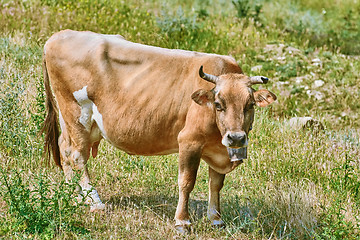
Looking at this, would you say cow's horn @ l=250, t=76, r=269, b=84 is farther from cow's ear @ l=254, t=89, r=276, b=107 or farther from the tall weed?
the tall weed

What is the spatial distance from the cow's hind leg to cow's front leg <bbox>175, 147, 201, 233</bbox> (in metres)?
1.04

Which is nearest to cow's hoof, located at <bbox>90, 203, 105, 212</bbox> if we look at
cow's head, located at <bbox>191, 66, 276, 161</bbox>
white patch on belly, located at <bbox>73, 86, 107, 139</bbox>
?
white patch on belly, located at <bbox>73, 86, 107, 139</bbox>

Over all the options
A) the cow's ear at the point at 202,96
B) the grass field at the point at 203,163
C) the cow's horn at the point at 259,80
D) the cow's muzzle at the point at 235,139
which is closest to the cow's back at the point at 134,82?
the cow's ear at the point at 202,96

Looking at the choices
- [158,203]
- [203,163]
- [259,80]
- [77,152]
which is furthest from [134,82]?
[203,163]

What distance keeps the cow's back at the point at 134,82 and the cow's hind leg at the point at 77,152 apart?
35cm

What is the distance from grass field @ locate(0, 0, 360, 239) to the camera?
5613 mm

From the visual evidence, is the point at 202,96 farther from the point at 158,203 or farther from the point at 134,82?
the point at 158,203

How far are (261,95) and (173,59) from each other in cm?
108

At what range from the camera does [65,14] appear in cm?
1110

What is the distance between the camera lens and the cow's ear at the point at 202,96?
511 centimetres

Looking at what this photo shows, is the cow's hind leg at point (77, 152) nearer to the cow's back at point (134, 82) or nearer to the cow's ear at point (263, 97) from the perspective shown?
the cow's back at point (134, 82)

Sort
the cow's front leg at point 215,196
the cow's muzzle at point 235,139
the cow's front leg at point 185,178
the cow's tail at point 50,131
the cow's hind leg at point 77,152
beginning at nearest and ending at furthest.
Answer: the cow's muzzle at point 235,139 < the cow's front leg at point 185,178 < the cow's front leg at point 215,196 < the cow's hind leg at point 77,152 < the cow's tail at point 50,131

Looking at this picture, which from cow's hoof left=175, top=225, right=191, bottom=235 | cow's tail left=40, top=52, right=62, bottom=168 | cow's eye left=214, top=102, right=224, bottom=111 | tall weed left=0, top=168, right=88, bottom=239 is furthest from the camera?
cow's tail left=40, top=52, right=62, bottom=168

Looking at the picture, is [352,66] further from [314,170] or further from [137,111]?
[137,111]
